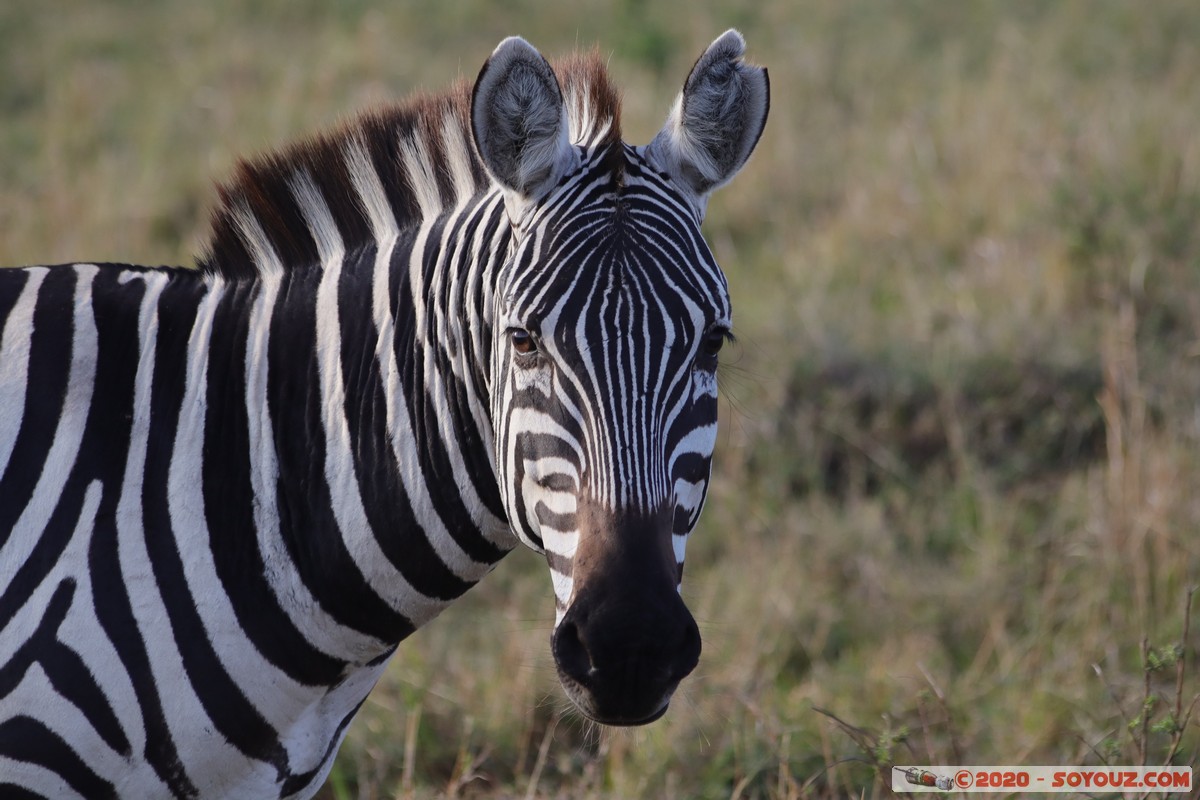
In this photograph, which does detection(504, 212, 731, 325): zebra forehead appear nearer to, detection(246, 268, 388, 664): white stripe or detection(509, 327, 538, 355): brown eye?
detection(509, 327, 538, 355): brown eye

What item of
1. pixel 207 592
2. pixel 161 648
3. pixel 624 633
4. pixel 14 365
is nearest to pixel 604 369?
pixel 624 633

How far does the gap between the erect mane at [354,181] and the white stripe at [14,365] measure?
16.6 inches

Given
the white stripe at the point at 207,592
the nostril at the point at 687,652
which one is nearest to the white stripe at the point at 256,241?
the white stripe at the point at 207,592

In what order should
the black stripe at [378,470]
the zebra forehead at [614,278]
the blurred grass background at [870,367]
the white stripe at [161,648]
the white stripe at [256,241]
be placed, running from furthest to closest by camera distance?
the blurred grass background at [870,367], the white stripe at [256,241], the black stripe at [378,470], the white stripe at [161,648], the zebra forehead at [614,278]

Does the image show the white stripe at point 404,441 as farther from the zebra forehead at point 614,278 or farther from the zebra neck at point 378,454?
the zebra forehead at point 614,278

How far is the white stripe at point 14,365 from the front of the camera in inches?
102

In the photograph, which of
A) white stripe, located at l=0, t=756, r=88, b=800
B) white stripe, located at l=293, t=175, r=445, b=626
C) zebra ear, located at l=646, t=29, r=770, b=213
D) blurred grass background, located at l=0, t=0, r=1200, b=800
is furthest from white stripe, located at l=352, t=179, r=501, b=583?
white stripe, located at l=0, t=756, r=88, b=800

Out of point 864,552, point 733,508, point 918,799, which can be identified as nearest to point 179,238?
point 733,508

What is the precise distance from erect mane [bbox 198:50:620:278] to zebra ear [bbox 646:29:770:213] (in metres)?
0.29

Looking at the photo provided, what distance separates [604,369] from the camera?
2.30m

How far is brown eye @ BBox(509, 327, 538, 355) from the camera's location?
7.75ft

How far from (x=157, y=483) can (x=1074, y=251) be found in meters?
6.14

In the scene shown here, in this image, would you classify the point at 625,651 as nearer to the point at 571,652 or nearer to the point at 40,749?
the point at 571,652

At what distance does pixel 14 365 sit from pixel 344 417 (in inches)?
30.3
